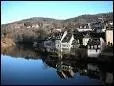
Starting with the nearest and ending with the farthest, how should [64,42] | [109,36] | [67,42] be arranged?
[109,36] < [67,42] < [64,42]

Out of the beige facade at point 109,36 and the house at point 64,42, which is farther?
the house at point 64,42

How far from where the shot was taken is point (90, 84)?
50.2 feet

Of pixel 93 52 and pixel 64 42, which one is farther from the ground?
pixel 64 42

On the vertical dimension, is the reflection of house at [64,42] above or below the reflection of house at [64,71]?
above

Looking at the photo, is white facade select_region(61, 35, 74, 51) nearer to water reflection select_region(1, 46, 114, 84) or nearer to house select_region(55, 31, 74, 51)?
house select_region(55, 31, 74, 51)

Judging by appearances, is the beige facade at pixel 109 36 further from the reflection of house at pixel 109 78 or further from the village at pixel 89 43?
the reflection of house at pixel 109 78

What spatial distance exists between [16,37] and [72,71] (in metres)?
40.6

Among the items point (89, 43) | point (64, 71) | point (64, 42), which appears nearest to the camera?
point (64, 71)

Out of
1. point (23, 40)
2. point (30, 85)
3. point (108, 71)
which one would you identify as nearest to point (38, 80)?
point (30, 85)

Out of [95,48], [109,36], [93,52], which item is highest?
[109,36]

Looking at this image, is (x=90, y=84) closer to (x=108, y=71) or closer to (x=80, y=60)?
(x=108, y=71)

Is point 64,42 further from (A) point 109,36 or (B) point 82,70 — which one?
(B) point 82,70

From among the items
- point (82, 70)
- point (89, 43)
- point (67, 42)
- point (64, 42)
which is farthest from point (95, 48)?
point (64, 42)

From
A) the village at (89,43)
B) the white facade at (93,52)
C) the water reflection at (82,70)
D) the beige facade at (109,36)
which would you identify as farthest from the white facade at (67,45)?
the white facade at (93,52)
